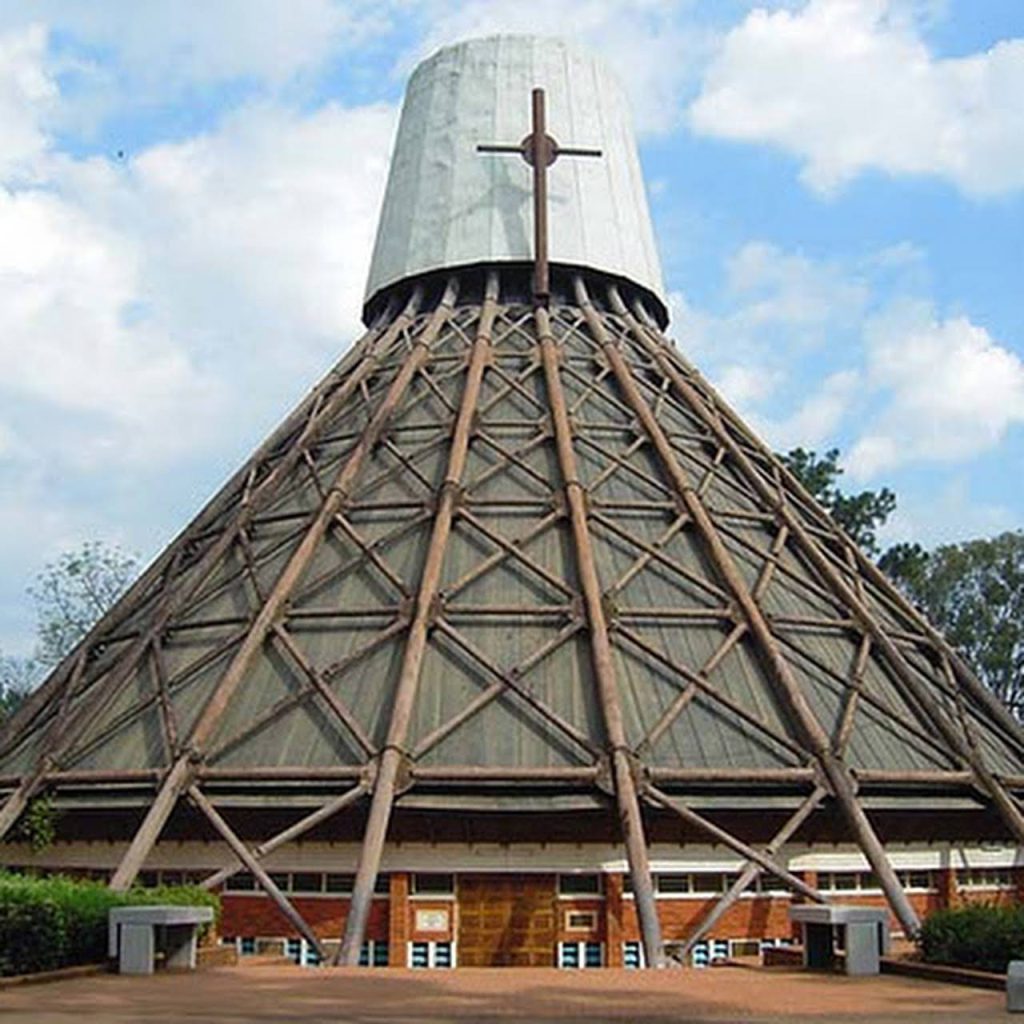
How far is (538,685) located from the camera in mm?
22609

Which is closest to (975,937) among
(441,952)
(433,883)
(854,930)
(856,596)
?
(854,930)

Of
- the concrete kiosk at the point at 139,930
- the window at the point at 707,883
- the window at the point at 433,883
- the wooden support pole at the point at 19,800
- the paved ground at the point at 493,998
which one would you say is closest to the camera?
the paved ground at the point at 493,998

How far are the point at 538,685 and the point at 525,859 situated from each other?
109 inches

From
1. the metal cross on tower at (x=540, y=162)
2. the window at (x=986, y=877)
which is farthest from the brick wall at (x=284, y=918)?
the metal cross on tower at (x=540, y=162)

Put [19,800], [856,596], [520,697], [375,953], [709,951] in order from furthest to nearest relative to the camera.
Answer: [856,596] → [19,800] → [520,697] → [709,951] → [375,953]

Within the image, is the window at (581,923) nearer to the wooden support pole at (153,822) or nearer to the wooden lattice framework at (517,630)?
the wooden lattice framework at (517,630)

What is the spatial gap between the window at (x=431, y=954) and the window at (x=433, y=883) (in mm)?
736

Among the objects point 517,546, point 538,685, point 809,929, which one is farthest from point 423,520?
point 809,929

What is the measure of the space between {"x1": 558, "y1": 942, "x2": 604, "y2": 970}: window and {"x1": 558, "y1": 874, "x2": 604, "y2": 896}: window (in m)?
0.73

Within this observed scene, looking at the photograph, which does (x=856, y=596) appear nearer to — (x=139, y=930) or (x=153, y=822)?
(x=153, y=822)

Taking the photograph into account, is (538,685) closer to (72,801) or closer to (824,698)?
(824,698)

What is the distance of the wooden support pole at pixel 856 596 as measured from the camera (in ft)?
74.2

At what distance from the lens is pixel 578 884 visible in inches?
834

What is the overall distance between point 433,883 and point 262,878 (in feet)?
8.79
